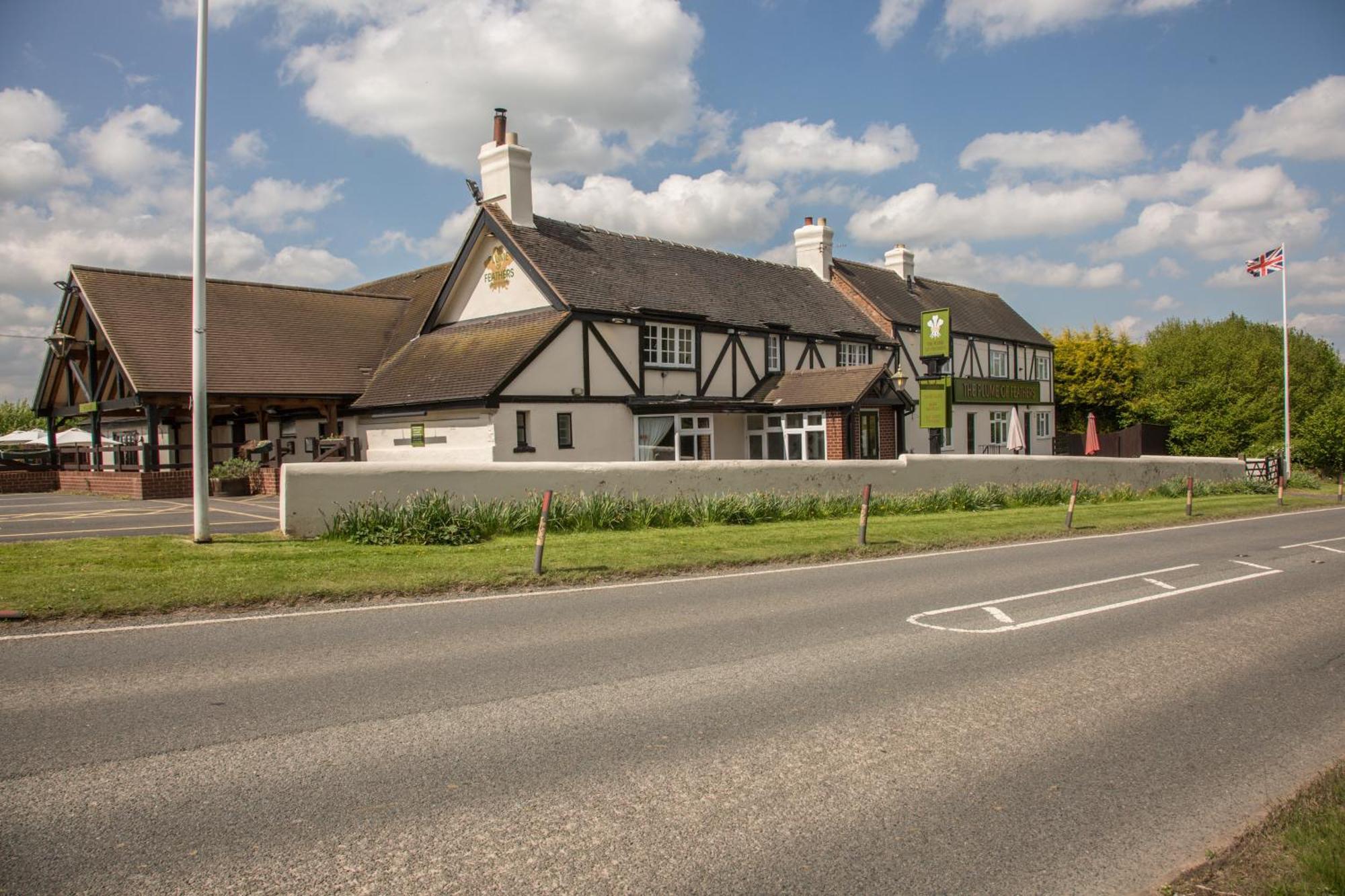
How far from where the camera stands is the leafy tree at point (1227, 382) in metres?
47.1

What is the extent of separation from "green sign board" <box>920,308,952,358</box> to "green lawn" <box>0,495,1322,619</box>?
18372mm

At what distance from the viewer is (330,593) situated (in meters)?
10.4

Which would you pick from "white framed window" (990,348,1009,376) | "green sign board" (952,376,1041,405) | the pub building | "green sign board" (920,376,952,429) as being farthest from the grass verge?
"white framed window" (990,348,1009,376)

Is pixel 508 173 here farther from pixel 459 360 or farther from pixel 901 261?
pixel 901 261

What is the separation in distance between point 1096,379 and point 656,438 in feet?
110

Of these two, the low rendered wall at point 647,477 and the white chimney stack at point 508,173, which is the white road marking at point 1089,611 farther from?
the white chimney stack at point 508,173

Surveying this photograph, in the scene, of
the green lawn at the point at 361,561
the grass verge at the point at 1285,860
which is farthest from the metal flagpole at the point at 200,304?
the grass verge at the point at 1285,860

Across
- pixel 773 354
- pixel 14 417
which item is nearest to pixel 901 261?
pixel 773 354

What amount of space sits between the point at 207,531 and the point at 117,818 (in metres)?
10.5

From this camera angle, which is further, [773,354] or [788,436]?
[773,354]

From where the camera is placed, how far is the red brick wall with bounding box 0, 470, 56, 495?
27.6 meters

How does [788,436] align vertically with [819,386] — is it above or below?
below

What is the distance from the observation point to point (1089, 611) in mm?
9836

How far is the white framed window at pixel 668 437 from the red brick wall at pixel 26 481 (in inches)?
706
